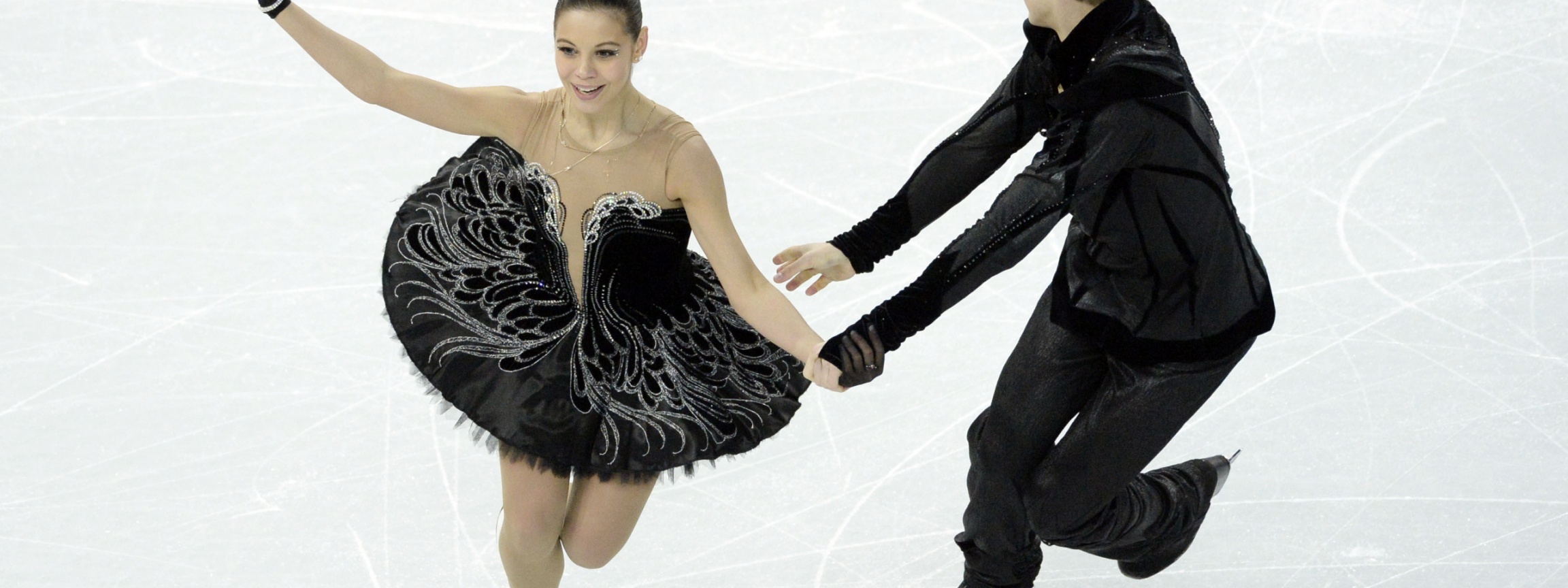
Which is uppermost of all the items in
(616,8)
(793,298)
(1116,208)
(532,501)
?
(616,8)

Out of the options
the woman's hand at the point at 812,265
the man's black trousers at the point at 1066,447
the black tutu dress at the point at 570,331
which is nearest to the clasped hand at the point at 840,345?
the woman's hand at the point at 812,265

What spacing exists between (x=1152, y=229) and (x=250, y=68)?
4066 mm

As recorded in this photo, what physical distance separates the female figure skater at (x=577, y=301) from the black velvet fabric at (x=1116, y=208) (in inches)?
15.9

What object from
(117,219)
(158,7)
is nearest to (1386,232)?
(117,219)

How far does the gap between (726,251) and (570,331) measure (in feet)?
1.28

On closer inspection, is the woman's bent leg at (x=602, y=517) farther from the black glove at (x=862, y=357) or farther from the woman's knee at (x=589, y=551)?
the black glove at (x=862, y=357)

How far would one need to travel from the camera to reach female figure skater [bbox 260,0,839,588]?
3295mm

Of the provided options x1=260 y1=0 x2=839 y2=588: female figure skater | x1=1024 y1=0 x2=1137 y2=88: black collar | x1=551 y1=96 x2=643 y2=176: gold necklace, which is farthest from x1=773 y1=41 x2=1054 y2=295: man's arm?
x1=551 y1=96 x2=643 y2=176: gold necklace

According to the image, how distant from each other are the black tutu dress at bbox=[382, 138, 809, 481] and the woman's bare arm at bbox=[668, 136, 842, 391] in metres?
0.07

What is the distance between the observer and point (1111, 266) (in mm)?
3057

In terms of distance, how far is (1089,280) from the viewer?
3.14 metres

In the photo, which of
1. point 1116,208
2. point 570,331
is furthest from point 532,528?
point 1116,208

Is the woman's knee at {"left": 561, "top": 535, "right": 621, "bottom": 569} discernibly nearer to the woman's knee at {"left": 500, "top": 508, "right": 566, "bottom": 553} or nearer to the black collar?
the woman's knee at {"left": 500, "top": 508, "right": 566, "bottom": 553}

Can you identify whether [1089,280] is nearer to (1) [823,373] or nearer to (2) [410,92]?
(1) [823,373]
